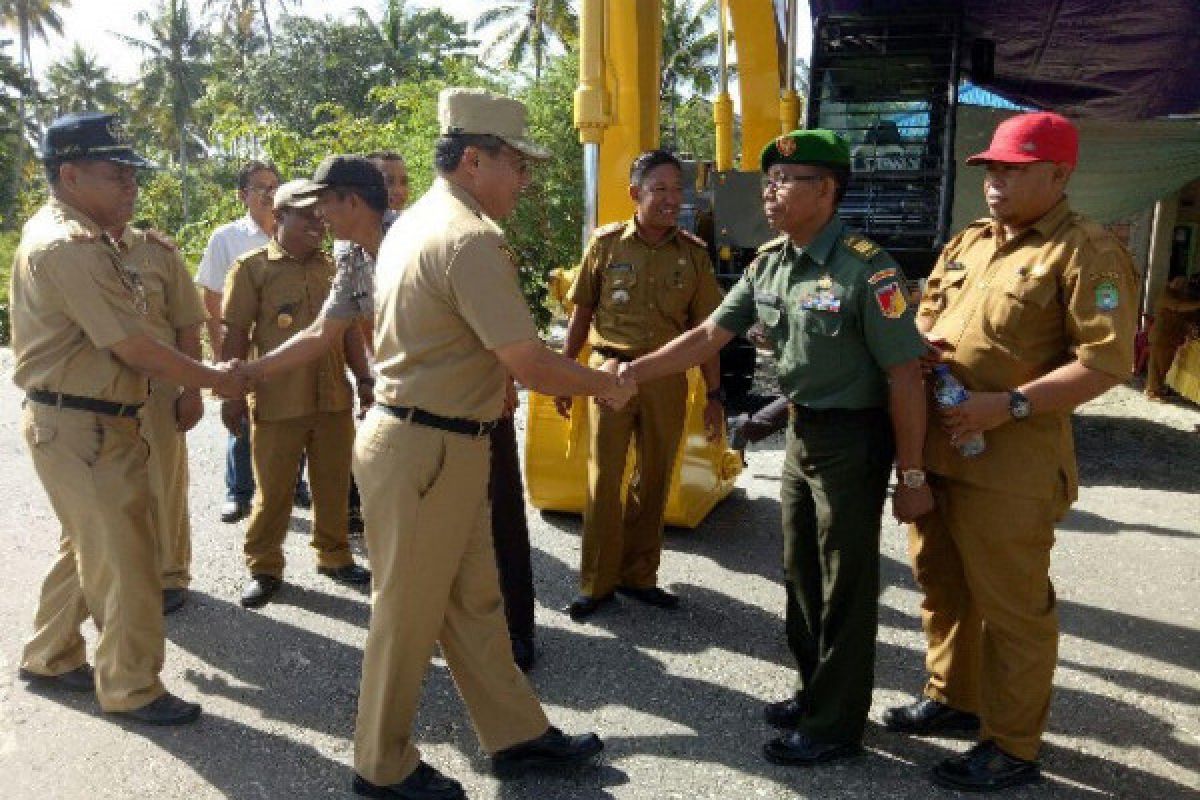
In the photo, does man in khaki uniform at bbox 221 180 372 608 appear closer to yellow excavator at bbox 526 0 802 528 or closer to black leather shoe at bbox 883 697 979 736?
yellow excavator at bbox 526 0 802 528

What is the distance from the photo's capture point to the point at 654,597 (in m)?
4.29

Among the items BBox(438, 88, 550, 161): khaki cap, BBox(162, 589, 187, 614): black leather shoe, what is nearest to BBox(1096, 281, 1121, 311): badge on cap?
BBox(438, 88, 550, 161): khaki cap

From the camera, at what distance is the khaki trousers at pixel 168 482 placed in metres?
3.58

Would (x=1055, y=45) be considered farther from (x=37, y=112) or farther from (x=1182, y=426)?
(x=37, y=112)

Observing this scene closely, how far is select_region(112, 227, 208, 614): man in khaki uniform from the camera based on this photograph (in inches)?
157

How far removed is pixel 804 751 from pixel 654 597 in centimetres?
139

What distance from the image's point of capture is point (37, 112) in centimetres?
4475

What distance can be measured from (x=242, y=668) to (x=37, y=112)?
5037 centimetres

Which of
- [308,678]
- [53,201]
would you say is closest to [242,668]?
[308,678]

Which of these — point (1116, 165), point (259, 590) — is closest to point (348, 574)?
point (259, 590)

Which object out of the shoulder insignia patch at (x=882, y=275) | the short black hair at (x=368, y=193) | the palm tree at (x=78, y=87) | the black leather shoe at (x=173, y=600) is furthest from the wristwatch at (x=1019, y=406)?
the palm tree at (x=78, y=87)

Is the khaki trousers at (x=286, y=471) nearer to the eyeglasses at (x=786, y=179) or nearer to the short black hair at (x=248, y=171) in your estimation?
the short black hair at (x=248, y=171)

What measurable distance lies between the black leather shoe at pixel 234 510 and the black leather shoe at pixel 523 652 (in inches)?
99.5

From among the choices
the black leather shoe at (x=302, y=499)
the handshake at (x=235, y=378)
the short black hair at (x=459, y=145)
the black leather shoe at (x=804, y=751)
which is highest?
the short black hair at (x=459, y=145)
